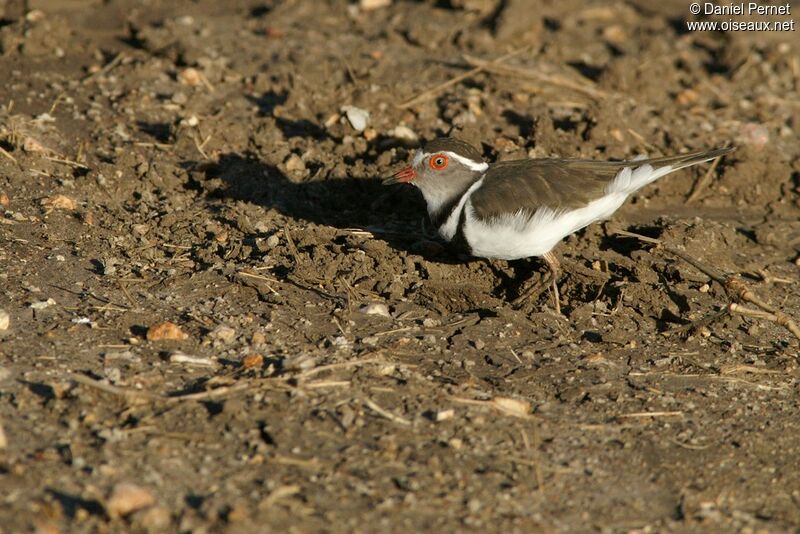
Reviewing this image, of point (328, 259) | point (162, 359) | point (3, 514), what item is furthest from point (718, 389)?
point (3, 514)

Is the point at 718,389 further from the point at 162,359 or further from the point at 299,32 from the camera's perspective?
the point at 299,32

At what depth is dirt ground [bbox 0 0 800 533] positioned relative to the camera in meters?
4.68

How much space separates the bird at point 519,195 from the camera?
21.4 ft

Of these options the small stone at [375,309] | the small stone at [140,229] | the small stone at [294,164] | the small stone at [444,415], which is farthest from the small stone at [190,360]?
the small stone at [294,164]

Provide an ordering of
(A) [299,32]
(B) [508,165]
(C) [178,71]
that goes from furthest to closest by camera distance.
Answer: (A) [299,32] → (C) [178,71] → (B) [508,165]

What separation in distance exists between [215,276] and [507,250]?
6.72ft

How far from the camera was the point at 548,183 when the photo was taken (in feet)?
21.9

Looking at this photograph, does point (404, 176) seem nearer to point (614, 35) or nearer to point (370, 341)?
point (370, 341)

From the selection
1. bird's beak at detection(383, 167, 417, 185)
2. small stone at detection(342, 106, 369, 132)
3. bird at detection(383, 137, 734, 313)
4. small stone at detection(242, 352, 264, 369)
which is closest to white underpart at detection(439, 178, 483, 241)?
bird at detection(383, 137, 734, 313)

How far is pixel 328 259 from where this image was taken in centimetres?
671

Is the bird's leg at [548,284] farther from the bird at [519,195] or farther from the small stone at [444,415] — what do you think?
the small stone at [444,415]

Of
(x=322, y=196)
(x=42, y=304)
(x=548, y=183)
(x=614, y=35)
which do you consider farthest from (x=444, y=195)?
(x=614, y=35)

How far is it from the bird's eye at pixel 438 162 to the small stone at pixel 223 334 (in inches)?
82.0

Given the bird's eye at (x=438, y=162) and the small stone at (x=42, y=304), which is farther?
the bird's eye at (x=438, y=162)
